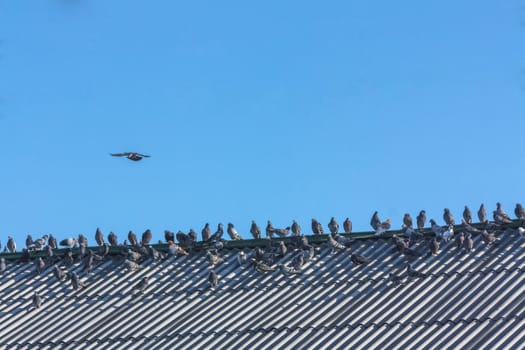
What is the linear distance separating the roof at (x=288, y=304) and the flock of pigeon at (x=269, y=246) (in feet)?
0.51

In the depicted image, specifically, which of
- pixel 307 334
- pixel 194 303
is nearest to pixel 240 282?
pixel 194 303

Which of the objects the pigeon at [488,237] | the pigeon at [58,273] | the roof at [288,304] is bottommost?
the roof at [288,304]

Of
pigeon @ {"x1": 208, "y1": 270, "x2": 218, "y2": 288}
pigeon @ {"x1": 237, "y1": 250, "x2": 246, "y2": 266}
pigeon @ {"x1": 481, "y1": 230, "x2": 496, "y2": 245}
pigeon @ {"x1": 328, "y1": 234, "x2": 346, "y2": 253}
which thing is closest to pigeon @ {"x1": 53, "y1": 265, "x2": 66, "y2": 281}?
pigeon @ {"x1": 208, "y1": 270, "x2": 218, "y2": 288}

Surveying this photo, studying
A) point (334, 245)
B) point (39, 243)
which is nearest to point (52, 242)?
point (39, 243)

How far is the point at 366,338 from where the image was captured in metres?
34.0

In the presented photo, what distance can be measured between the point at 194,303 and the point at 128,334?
5.73ft

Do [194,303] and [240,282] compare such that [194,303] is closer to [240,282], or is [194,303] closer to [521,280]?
→ [240,282]

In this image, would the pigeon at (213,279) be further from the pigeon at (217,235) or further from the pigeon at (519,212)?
the pigeon at (519,212)

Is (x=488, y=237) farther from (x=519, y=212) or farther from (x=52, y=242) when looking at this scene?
(x=52, y=242)

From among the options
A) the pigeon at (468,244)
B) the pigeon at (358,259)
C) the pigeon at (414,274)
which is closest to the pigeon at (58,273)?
the pigeon at (358,259)

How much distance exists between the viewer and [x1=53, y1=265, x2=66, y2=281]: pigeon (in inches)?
1563

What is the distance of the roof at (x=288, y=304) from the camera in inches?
1342

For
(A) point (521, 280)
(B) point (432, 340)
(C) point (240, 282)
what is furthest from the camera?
(C) point (240, 282)

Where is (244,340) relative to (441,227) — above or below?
below
